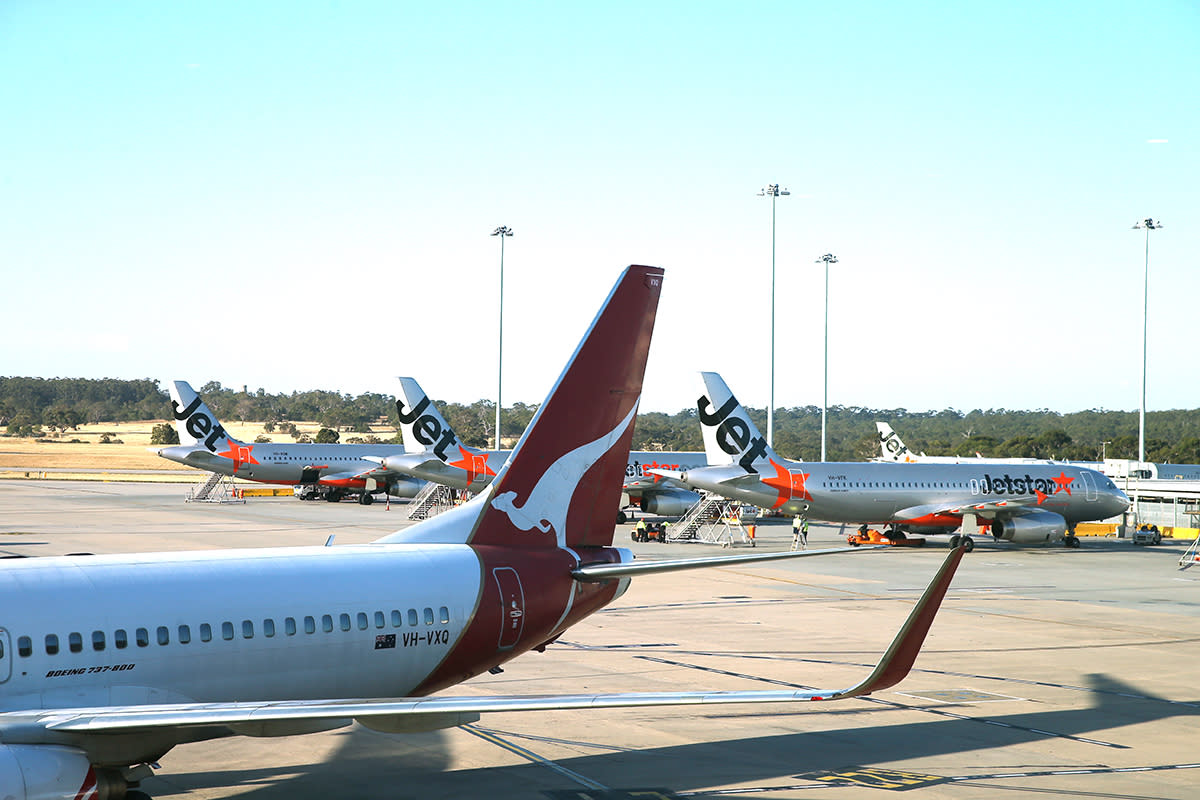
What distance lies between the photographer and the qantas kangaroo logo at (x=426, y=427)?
75000 millimetres

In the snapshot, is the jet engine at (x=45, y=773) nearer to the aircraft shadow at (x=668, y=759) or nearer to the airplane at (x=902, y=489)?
the aircraft shadow at (x=668, y=759)

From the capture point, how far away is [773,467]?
5491 centimetres

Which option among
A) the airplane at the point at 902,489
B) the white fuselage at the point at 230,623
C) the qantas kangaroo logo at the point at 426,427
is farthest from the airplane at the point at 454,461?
the white fuselage at the point at 230,623

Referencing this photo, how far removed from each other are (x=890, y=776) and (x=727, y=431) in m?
38.6

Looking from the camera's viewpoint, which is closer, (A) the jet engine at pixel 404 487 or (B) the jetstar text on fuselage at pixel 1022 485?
(B) the jetstar text on fuselage at pixel 1022 485

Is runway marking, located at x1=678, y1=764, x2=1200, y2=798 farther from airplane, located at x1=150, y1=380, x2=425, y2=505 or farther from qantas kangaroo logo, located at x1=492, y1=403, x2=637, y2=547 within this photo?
airplane, located at x1=150, y1=380, x2=425, y2=505

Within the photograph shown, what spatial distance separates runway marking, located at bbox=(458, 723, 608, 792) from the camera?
53.1ft

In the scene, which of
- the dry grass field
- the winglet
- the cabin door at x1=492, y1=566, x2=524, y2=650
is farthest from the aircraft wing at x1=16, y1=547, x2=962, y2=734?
the dry grass field

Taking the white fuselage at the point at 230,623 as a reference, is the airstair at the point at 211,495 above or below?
below

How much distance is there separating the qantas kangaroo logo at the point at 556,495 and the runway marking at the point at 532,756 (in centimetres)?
325

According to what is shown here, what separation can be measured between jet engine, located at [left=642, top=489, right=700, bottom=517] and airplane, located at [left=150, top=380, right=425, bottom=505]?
74.0 feet

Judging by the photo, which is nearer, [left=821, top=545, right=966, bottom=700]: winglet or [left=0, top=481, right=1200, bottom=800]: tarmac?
[left=821, top=545, right=966, bottom=700]: winglet

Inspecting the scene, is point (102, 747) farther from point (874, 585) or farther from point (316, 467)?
point (316, 467)

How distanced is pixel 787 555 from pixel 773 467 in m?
40.6
